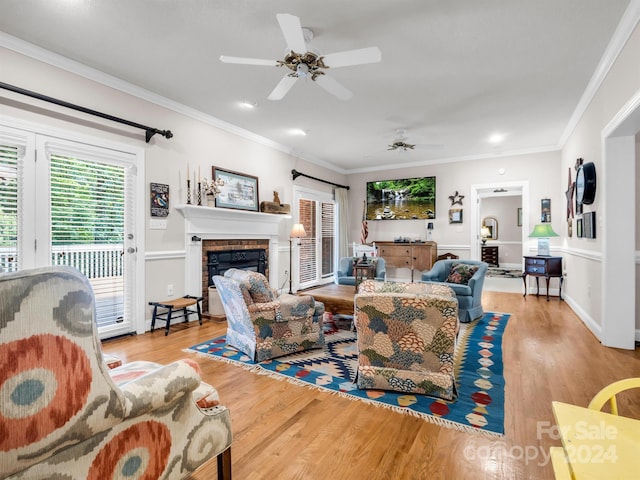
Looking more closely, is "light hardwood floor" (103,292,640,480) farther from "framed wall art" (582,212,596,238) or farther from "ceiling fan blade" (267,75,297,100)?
"ceiling fan blade" (267,75,297,100)

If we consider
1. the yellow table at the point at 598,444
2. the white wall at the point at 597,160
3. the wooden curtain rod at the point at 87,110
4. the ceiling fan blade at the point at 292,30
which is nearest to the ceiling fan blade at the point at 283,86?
the ceiling fan blade at the point at 292,30

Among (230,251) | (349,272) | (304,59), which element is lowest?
(349,272)

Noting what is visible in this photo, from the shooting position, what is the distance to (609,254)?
3.32 metres

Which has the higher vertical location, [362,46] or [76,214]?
[362,46]

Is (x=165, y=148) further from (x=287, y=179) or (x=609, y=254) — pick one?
(x=609, y=254)

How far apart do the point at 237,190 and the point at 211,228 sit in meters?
0.80

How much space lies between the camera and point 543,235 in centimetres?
554

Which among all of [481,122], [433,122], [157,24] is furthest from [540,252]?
[157,24]

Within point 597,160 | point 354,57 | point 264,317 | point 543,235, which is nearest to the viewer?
point 354,57

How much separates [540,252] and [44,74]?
723 cm

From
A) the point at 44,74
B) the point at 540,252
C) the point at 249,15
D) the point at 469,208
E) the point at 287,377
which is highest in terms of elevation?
the point at 249,15

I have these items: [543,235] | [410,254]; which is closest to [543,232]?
[543,235]

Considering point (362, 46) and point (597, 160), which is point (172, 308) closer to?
point (362, 46)

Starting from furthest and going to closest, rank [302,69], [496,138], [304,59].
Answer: [496,138]
[302,69]
[304,59]
